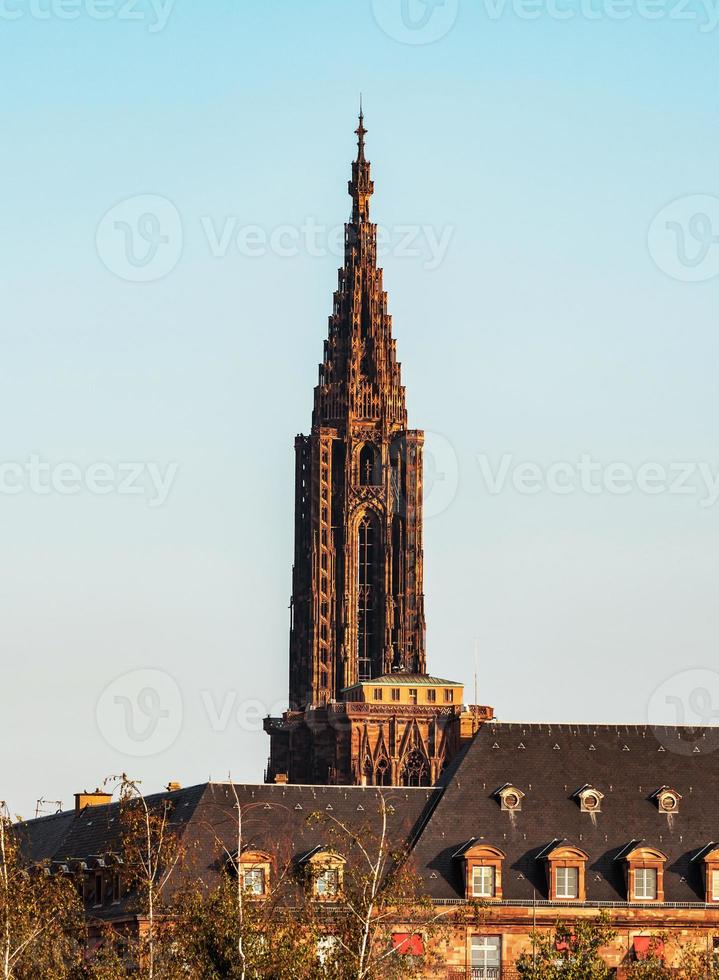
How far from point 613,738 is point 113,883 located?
89.2 ft

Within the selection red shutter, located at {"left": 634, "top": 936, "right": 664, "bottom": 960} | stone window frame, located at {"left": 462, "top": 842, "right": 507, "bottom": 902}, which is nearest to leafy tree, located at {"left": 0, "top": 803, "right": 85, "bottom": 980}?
stone window frame, located at {"left": 462, "top": 842, "right": 507, "bottom": 902}

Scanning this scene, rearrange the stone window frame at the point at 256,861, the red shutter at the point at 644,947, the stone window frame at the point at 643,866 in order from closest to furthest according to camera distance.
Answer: the red shutter at the point at 644,947, the stone window frame at the point at 256,861, the stone window frame at the point at 643,866

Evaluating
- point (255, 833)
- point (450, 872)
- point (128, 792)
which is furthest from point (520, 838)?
point (128, 792)

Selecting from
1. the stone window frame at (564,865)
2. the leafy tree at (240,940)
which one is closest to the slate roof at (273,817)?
the stone window frame at (564,865)

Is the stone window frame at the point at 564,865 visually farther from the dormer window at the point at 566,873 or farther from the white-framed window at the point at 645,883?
the white-framed window at the point at 645,883

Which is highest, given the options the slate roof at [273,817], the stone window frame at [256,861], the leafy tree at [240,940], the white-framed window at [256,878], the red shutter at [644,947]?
the slate roof at [273,817]

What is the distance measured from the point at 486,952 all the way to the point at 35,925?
30.8 meters

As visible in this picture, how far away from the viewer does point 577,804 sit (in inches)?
5689

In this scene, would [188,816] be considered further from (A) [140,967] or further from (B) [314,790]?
(A) [140,967]

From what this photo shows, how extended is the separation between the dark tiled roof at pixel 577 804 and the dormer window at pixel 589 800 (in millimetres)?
304

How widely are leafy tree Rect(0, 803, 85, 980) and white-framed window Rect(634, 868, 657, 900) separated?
105ft

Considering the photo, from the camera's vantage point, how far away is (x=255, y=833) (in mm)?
140625

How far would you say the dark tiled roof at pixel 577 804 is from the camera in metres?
140

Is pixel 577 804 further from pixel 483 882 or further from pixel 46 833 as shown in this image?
pixel 46 833
